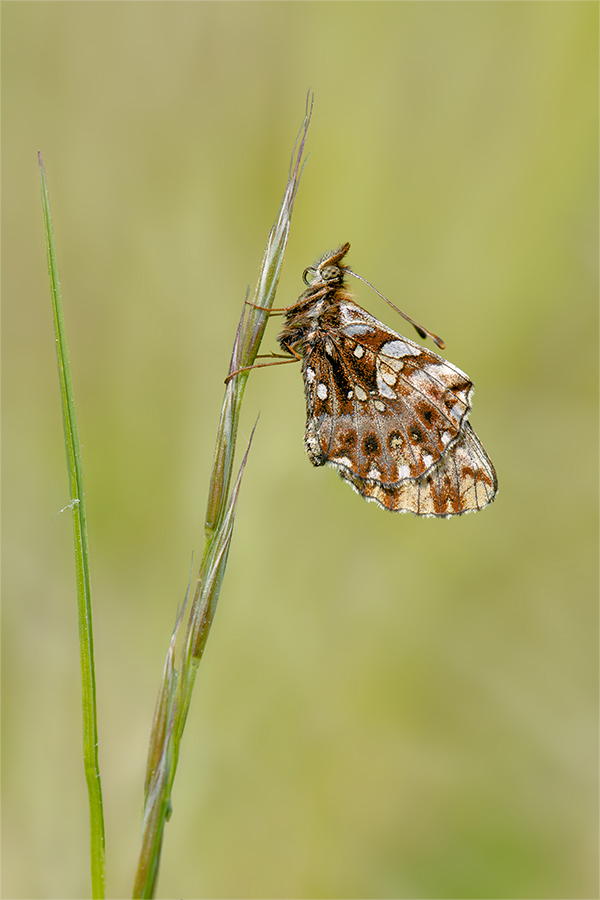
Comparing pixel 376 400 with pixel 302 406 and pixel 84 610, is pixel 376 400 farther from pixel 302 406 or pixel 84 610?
pixel 84 610

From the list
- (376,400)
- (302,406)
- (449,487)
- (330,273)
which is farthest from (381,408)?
(302,406)

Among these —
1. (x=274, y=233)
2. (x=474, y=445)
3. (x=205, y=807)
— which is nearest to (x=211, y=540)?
(x=274, y=233)

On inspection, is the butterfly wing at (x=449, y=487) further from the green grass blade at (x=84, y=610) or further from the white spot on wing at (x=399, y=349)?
the green grass blade at (x=84, y=610)

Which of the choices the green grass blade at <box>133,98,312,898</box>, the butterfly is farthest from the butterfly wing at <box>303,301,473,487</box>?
the green grass blade at <box>133,98,312,898</box>

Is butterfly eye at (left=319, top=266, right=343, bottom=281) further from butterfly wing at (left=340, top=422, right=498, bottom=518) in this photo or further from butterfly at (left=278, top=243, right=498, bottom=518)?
butterfly wing at (left=340, top=422, right=498, bottom=518)

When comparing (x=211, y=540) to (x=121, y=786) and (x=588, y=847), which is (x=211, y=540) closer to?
(x=121, y=786)

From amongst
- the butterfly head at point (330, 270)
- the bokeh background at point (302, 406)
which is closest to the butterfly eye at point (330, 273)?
the butterfly head at point (330, 270)
